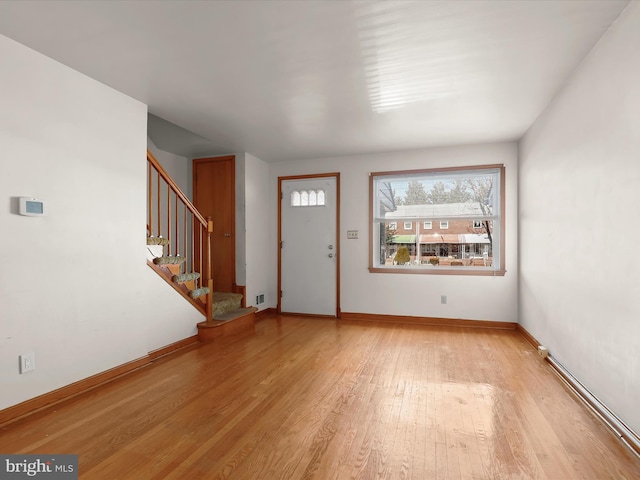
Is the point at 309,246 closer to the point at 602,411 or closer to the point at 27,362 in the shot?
the point at 27,362

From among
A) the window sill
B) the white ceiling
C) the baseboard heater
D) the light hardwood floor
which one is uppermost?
the white ceiling

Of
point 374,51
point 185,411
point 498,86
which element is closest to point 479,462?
point 185,411

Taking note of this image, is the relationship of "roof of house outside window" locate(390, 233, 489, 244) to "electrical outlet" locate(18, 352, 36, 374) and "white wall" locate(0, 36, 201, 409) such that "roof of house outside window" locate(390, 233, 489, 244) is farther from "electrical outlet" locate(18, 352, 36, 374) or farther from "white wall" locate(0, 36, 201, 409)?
"electrical outlet" locate(18, 352, 36, 374)

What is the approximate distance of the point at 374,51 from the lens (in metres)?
2.42

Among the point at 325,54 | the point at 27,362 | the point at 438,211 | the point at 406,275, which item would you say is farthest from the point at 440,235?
the point at 27,362

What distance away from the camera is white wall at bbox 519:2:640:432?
202 centimetres

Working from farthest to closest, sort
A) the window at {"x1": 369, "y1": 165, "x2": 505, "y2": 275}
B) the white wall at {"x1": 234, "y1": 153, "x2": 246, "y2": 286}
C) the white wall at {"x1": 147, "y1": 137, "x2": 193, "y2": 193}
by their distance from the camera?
the white wall at {"x1": 147, "y1": 137, "x2": 193, "y2": 193} < the white wall at {"x1": 234, "y1": 153, "x2": 246, "y2": 286} < the window at {"x1": 369, "y1": 165, "x2": 505, "y2": 275}

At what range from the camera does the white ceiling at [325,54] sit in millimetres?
2029

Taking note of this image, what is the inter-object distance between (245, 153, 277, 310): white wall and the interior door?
0.23 metres

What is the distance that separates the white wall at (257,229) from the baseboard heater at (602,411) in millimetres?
3943

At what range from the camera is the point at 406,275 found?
5086 millimetres

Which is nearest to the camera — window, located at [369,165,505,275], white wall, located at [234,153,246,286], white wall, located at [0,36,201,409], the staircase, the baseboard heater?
the baseboard heater

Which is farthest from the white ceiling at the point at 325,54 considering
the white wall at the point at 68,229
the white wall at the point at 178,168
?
the white wall at the point at 178,168

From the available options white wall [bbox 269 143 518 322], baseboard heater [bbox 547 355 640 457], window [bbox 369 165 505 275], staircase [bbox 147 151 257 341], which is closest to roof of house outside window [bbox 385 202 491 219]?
window [bbox 369 165 505 275]
